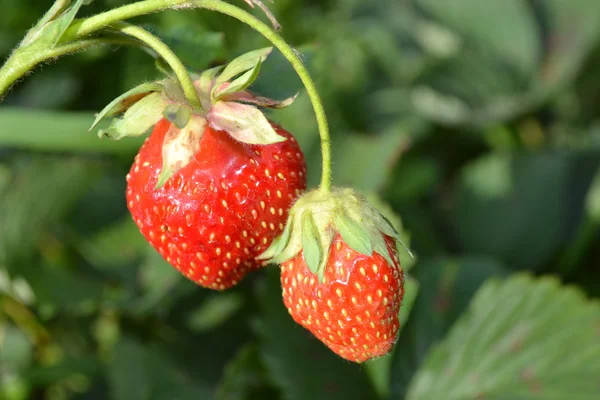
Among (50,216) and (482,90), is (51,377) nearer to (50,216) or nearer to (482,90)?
(50,216)

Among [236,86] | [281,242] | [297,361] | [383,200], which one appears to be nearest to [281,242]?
[281,242]

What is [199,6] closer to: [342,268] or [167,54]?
[167,54]

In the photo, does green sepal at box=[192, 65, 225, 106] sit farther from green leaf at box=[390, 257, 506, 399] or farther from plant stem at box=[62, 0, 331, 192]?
green leaf at box=[390, 257, 506, 399]

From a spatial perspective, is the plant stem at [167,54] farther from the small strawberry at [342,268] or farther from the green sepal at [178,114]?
the small strawberry at [342,268]

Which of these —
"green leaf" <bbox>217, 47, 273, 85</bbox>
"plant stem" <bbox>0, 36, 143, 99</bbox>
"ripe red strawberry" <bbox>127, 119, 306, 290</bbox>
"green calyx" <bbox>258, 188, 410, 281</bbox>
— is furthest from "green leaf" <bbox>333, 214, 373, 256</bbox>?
"plant stem" <bbox>0, 36, 143, 99</bbox>

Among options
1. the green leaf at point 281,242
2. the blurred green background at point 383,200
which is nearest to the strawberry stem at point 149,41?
the green leaf at point 281,242

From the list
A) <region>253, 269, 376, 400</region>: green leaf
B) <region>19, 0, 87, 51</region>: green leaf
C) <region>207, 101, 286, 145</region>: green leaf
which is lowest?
<region>253, 269, 376, 400</region>: green leaf
